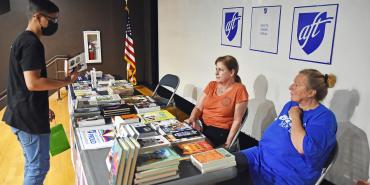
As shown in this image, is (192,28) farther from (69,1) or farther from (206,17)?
(69,1)

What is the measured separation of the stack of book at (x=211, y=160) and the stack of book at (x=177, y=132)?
0.77ft

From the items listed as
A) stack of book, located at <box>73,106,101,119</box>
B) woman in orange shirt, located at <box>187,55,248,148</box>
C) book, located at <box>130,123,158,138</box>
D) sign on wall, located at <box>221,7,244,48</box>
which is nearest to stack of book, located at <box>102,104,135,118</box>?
stack of book, located at <box>73,106,101,119</box>

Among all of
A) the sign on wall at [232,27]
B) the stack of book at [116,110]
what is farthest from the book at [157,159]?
the sign on wall at [232,27]

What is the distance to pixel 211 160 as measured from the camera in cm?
142

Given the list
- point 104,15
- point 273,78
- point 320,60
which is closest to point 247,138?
point 273,78

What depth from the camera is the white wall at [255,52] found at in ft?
6.98

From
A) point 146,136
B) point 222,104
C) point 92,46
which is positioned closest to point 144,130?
point 146,136

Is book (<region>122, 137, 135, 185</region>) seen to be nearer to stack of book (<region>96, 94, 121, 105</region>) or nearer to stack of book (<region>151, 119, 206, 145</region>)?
stack of book (<region>151, 119, 206, 145</region>)

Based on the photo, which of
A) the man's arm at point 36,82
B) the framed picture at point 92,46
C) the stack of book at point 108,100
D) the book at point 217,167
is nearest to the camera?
the book at point 217,167

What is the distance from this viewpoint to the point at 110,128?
1913 millimetres

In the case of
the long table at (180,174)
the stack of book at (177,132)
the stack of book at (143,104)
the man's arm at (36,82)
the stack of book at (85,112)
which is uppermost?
the man's arm at (36,82)

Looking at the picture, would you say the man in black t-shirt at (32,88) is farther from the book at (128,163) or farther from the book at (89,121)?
the book at (128,163)

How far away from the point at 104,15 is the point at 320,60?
521 cm

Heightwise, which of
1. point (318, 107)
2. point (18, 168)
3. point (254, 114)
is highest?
point (318, 107)
